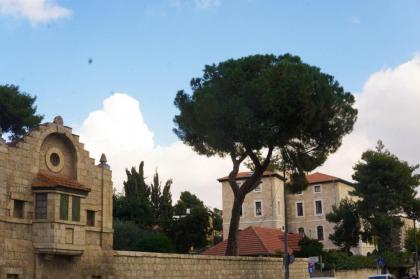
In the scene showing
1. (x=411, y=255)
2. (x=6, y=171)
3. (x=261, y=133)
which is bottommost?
(x=411, y=255)

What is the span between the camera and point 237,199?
30.5m

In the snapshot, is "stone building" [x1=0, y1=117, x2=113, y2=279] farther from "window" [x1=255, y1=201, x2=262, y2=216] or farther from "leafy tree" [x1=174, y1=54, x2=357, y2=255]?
"window" [x1=255, y1=201, x2=262, y2=216]

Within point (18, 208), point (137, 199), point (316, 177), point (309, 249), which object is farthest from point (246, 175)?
point (18, 208)

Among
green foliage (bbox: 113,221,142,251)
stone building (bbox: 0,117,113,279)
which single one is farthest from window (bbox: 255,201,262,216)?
stone building (bbox: 0,117,113,279)

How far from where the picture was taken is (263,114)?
28797 millimetres

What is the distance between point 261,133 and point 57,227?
12.8 m

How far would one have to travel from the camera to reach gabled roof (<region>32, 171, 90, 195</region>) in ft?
61.5

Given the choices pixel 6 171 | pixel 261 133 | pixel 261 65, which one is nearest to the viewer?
pixel 6 171

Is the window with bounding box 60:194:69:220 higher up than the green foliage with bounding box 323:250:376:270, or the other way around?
the window with bounding box 60:194:69:220

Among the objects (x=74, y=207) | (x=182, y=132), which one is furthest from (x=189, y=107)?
(x=74, y=207)

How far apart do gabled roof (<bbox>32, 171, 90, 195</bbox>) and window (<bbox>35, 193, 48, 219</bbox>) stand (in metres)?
0.28

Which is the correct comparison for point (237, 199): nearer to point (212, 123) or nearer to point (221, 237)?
point (212, 123)

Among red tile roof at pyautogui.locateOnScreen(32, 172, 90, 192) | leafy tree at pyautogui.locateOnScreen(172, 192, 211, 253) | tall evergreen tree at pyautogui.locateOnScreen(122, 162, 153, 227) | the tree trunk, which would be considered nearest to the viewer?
red tile roof at pyautogui.locateOnScreen(32, 172, 90, 192)

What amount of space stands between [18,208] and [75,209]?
6.34ft
